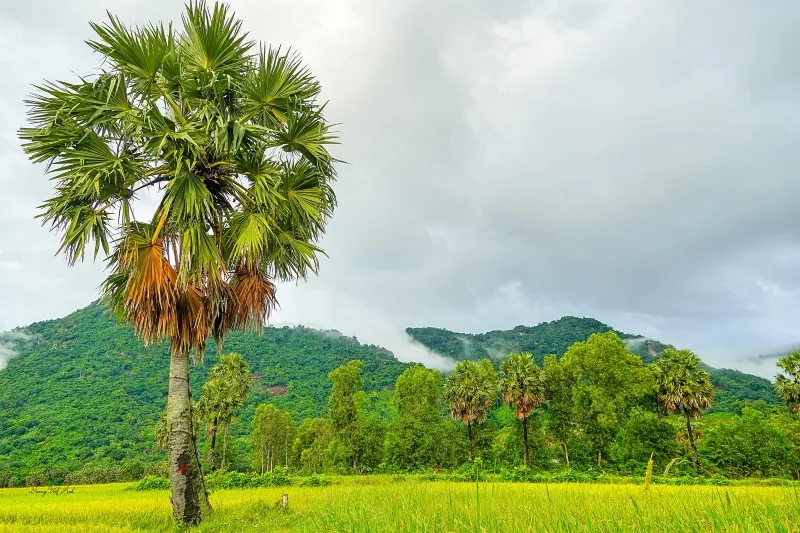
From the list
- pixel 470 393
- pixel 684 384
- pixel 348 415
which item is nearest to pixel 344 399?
pixel 348 415

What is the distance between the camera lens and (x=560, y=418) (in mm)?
44656

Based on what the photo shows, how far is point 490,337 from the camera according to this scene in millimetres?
166500

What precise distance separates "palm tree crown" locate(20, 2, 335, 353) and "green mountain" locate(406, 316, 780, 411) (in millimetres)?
83726

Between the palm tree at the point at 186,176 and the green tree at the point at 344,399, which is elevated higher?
the palm tree at the point at 186,176

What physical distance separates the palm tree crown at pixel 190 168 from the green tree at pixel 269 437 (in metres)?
50.3

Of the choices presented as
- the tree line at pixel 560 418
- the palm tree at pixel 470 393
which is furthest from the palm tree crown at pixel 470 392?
the tree line at pixel 560 418

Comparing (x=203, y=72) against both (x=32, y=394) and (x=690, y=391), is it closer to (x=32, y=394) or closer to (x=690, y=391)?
(x=690, y=391)

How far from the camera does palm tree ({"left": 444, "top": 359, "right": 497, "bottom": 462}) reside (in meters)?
44.9

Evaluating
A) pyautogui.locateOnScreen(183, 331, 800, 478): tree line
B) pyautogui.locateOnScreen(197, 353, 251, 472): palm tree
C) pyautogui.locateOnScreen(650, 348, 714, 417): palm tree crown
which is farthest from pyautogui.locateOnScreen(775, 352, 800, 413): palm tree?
pyautogui.locateOnScreen(197, 353, 251, 472): palm tree

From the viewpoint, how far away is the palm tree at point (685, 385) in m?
35.9

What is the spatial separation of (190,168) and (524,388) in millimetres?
37490

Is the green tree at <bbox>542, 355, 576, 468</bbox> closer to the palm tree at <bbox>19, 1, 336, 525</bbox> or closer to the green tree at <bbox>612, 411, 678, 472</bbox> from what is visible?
the green tree at <bbox>612, 411, 678, 472</bbox>

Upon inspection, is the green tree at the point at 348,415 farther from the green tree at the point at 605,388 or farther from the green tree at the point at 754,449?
the green tree at the point at 754,449

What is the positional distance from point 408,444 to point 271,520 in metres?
36.4
